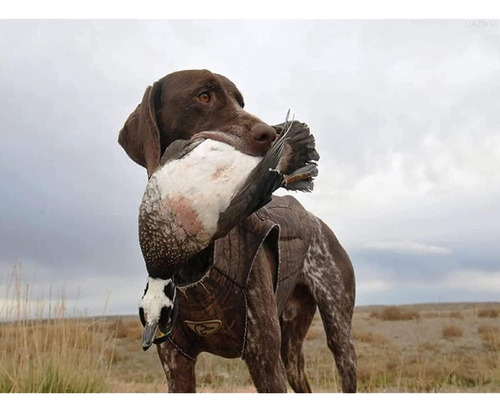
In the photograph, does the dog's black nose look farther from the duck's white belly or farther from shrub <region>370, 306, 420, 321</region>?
A: shrub <region>370, 306, 420, 321</region>

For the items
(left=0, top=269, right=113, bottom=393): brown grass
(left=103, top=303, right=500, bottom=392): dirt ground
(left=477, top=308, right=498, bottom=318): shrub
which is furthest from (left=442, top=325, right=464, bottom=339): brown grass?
(left=0, top=269, right=113, bottom=393): brown grass

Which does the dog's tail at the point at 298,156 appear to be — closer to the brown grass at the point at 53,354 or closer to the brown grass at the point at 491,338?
the brown grass at the point at 53,354

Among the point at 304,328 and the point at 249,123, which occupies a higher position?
the point at 249,123

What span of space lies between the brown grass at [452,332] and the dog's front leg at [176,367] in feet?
21.0

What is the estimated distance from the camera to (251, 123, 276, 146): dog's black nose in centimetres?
219

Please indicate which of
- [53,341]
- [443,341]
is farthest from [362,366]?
[53,341]

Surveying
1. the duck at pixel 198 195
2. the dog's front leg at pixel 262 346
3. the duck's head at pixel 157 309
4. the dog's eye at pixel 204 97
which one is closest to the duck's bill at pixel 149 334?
the duck's head at pixel 157 309

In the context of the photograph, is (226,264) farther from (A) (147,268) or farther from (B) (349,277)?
(B) (349,277)

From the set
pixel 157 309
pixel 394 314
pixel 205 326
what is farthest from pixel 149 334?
pixel 394 314

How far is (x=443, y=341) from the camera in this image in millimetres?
7801

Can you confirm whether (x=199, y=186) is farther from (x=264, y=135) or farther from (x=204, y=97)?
(x=204, y=97)

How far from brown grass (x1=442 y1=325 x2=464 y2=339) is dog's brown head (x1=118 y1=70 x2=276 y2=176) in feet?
22.1

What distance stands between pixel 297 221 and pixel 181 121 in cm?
129

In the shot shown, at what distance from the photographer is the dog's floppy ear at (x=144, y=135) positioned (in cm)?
239
